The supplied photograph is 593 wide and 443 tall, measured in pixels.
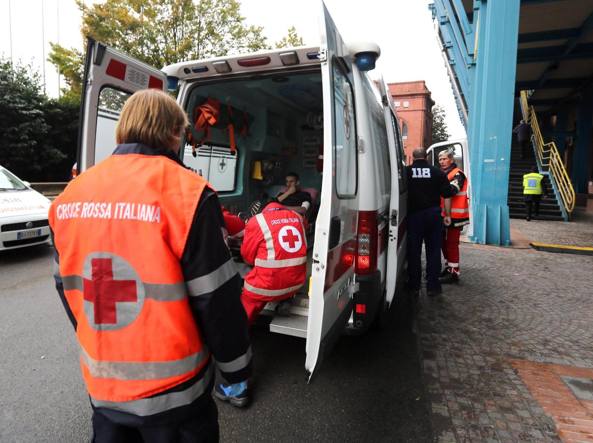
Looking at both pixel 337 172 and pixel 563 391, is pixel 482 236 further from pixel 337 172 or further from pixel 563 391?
pixel 337 172

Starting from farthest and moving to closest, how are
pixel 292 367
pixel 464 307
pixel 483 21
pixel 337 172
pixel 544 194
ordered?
pixel 544 194
pixel 483 21
pixel 464 307
pixel 292 367
pixel 337 172

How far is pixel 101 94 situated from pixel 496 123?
822cm

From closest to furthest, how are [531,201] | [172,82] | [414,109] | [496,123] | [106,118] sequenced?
[106,118], [172,82], [496,123], [531,201], [414,109]

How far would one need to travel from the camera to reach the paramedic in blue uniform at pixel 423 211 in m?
4.64

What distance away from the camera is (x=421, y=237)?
4699 mm

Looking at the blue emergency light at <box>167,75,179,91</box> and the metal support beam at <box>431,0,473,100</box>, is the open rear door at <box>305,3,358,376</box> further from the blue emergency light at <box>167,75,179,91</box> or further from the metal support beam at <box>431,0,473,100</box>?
the metal support beam at <box>431,0,473,100</box>

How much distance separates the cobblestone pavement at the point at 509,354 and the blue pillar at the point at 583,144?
14191 mm

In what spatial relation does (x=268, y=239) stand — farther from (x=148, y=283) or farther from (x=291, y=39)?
(x=291, y=39)

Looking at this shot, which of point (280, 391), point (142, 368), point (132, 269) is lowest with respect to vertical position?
point (280, 391)

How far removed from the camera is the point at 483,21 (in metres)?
10.2

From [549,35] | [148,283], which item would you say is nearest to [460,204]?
[148,283]

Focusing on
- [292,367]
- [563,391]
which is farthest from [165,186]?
[563,391]

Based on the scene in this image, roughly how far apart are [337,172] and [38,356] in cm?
289

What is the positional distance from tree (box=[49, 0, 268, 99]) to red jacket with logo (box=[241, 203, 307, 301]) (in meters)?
16.0
